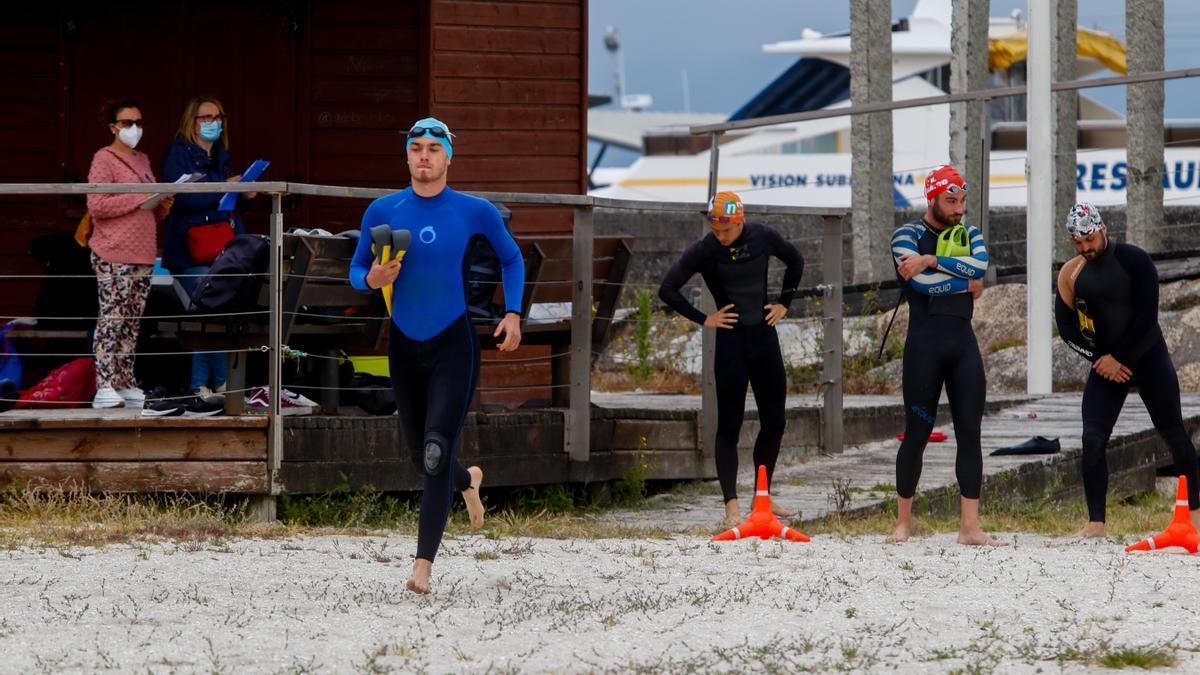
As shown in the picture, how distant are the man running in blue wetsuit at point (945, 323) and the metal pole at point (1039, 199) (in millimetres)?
4572

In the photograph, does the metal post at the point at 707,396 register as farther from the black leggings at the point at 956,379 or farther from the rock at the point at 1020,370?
the rock at the point at 1020,370

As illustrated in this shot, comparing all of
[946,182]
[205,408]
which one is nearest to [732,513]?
[946,182]

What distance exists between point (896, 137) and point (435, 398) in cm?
3431

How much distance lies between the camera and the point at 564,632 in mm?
6934

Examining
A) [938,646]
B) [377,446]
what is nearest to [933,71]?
[377,446]

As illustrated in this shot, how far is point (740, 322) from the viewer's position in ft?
35.3

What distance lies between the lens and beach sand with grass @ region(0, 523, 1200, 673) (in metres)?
6.45

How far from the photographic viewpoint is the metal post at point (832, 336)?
13273mm

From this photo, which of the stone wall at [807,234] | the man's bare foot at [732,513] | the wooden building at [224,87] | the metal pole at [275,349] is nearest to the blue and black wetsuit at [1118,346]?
the man's bare foot at [732,513]

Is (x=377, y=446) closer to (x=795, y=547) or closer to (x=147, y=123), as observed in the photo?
(x=795, y=547)

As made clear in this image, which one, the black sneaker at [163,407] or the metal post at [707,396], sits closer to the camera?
the black sneaker at [163,407]

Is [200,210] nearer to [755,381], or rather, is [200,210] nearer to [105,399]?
[105,399]

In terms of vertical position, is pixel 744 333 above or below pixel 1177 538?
above

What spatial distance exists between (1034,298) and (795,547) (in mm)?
5608
